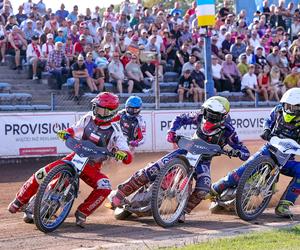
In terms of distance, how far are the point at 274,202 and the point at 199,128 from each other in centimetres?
249

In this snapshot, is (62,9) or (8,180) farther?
(62,9)

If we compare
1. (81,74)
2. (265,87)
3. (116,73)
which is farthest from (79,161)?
(265,87)

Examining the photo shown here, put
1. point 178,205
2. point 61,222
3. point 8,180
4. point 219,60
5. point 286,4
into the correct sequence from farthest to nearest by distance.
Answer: point 286,4 < point 219,60 < point 8,180 < point 178,205 < point 61,222

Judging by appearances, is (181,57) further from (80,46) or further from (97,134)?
(97,134)

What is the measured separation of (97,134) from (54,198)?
3.75 feet

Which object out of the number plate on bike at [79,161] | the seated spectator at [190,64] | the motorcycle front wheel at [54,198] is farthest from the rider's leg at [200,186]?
the seated spectator at [190,64]

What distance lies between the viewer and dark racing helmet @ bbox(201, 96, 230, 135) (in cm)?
1020

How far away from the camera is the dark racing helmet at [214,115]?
33.4 ft

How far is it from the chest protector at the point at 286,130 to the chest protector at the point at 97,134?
255cm

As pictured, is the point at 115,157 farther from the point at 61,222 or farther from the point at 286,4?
the point at 286,4

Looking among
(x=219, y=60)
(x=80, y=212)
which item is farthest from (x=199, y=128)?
(x=219, y=60)

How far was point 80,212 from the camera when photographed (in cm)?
951

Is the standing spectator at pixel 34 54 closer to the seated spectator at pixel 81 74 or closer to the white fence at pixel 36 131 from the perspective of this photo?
the seated spectator at pixel 81 74

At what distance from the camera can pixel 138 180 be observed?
32.5 feet
